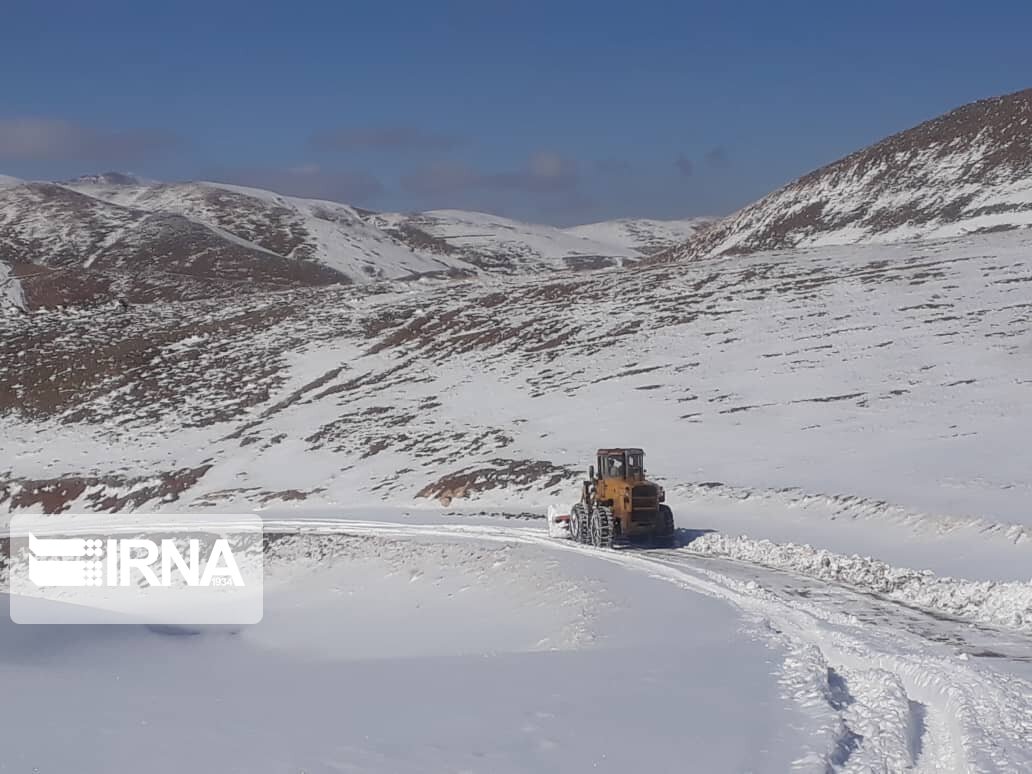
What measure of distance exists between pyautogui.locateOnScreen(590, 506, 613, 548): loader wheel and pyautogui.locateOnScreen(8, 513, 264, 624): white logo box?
27.6ft

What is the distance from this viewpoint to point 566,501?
35.3 meters

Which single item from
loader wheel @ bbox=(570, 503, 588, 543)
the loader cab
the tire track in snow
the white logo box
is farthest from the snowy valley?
the loader cab

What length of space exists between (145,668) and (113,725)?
5472 millimetres

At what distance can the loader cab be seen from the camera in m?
26.8

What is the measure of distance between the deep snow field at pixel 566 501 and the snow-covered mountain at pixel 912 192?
80.5 feet

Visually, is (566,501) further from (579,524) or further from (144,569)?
(144,569)

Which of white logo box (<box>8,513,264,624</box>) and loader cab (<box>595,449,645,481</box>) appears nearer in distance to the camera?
white logo box (<box>8,513,264,624</box>)

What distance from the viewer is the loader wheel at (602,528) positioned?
25719mm

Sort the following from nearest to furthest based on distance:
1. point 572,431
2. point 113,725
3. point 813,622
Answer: point 113,725 → point 813,622 → point 572,431

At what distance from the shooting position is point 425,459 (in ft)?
146

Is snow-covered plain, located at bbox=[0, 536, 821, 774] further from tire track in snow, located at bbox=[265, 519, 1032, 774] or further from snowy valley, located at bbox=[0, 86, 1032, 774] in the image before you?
Result: tire track in snow, located at bbox=[265, 519, 1032, 774]

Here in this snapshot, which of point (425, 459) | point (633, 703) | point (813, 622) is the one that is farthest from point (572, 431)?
point (633, 703)

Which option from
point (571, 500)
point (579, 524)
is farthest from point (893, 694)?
point (571, 500)

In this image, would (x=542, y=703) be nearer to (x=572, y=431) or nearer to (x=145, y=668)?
(x=145, y=668)
